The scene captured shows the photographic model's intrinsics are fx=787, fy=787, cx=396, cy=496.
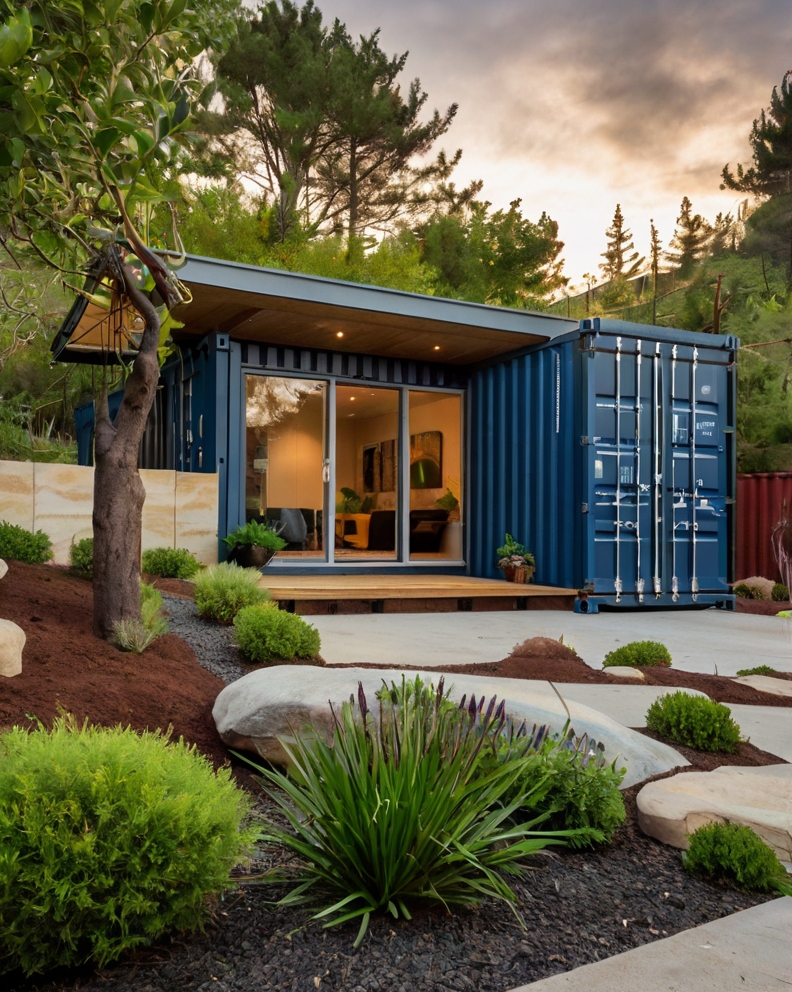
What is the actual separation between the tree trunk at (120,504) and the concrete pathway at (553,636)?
1.32 metres

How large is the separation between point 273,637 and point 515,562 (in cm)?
502

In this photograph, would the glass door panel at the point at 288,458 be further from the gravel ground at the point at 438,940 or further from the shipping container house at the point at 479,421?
the gravel ground at the point at 438,940

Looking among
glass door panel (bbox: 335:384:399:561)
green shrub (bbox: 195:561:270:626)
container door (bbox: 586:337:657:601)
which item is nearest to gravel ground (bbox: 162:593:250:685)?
green shrub (bbox: 195:561:270:626)

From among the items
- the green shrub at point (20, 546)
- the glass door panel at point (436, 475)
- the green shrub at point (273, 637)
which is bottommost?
the green shrub at point (273, 637)

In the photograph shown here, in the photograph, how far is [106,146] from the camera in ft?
7.34

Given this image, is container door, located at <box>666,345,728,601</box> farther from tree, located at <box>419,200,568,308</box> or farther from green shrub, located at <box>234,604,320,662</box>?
tree, located at <box>419,200,568,308</box>

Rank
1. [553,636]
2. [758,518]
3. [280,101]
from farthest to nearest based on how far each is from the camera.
A: [280,101] → [758,518] → [553,636]

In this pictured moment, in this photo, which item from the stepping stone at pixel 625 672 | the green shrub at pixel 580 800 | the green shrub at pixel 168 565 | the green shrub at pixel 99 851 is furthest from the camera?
the green shrub at pixel 168 565

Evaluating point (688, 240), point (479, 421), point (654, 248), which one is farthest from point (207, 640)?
point (654, 248)

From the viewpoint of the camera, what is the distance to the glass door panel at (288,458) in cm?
907

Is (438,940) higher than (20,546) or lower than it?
lower

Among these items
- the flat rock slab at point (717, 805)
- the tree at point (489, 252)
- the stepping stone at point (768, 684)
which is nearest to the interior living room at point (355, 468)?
the stepping stone at point (768, 684)

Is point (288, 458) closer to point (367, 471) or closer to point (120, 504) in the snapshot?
point (367, 471)

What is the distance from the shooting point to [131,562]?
11.7 ft
